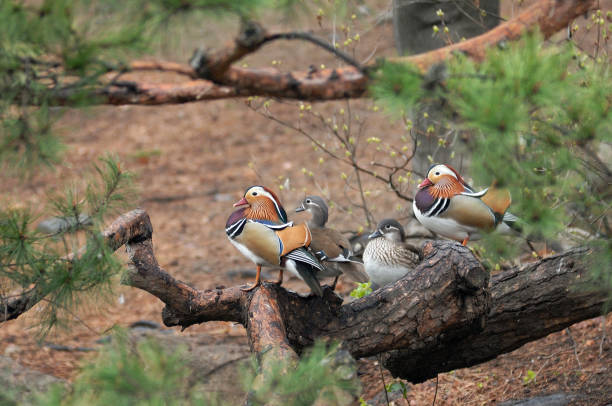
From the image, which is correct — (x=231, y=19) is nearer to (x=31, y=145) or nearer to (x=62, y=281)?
(x=31, y=145)

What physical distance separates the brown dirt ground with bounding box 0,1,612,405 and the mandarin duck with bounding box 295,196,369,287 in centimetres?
97

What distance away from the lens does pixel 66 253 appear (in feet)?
9.63

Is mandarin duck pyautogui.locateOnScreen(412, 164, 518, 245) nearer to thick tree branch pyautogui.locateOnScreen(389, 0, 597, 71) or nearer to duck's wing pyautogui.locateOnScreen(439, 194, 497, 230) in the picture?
duck's wing pyautogui.locateOnScreen(439, 194, 497, 230)

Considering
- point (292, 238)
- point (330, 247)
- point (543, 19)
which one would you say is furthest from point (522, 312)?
point (543, 19)

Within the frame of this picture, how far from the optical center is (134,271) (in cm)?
402

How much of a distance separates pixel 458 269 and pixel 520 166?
4.05 feet

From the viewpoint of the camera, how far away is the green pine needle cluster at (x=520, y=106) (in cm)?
225

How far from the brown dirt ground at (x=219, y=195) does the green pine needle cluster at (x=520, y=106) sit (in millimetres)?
606

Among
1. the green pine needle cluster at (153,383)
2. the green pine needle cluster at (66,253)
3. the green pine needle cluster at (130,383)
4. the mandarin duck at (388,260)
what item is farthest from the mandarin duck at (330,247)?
the green pine needle cluster at (130,383)

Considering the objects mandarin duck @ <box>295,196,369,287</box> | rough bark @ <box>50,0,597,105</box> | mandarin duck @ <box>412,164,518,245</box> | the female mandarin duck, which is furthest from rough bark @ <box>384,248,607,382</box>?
rough bark @ <box>50,0,597,105</box>

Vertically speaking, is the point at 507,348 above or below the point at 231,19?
below

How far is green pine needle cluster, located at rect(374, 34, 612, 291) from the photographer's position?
7.39ft

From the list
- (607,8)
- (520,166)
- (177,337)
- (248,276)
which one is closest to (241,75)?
(520,166)

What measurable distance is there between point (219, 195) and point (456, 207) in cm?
613
